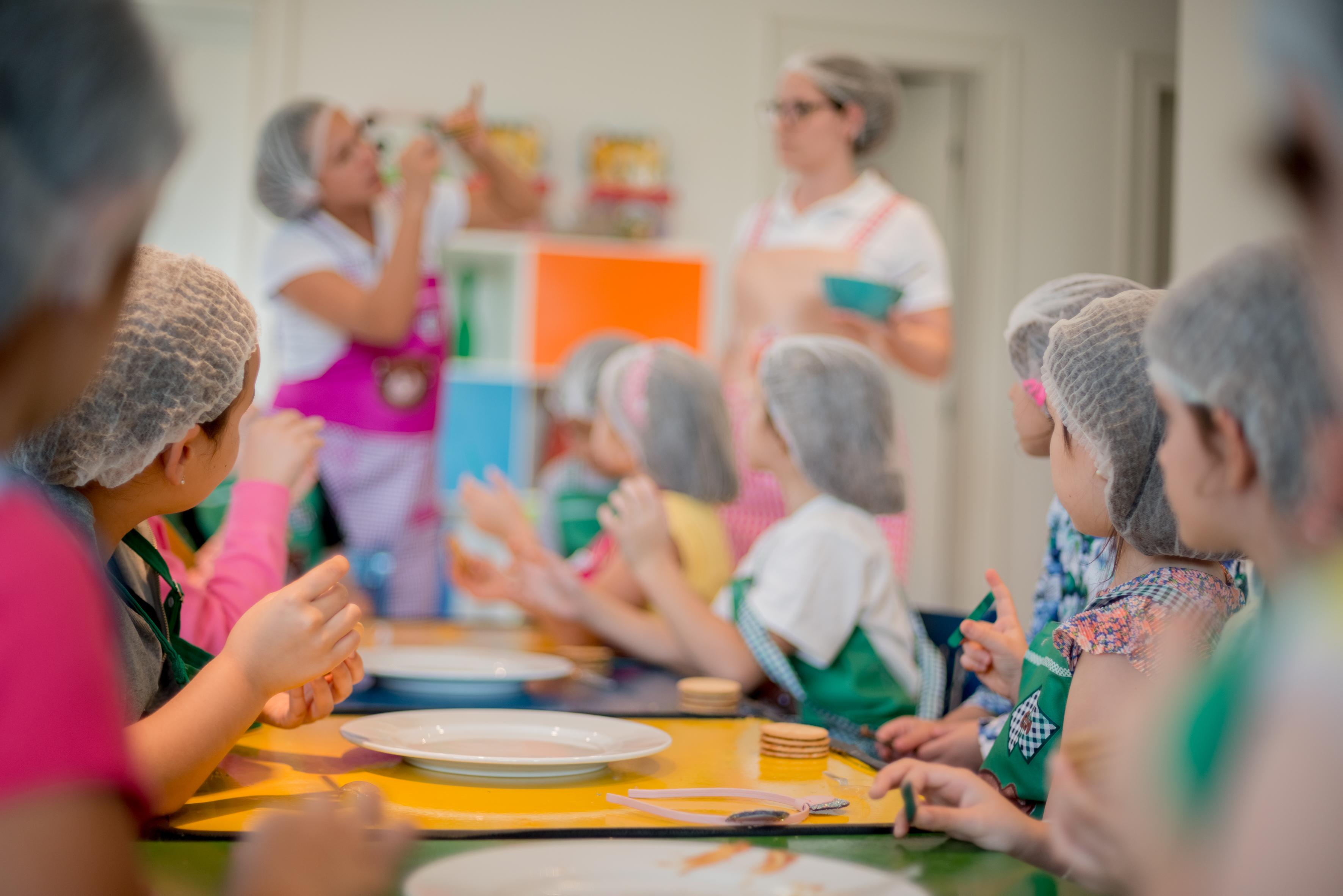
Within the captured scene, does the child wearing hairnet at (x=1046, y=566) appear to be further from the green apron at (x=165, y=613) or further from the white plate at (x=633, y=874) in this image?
the green apron at (x=165, y=613)

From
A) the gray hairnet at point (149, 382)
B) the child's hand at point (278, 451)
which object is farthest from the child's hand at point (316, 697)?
the child's hand at point (278, 451)

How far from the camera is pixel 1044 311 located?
54.7 inches

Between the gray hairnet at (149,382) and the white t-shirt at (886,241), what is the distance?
6.13 feet

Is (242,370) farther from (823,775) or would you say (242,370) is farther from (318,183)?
(318,183)

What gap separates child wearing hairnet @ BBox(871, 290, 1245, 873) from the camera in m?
1.00

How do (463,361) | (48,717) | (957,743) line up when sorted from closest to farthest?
(48,717) → (957,743) → (463,361)

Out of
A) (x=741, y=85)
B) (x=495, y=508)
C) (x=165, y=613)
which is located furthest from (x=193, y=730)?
(x=741, y=85)

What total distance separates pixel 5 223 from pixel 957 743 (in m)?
1.18

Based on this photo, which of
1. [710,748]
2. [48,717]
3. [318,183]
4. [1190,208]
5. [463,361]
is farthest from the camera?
[463,361]

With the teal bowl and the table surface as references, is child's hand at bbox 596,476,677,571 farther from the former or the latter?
the table surface

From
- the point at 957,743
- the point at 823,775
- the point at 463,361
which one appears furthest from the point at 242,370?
the point at 463,361

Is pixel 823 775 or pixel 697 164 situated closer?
pixel 823 775

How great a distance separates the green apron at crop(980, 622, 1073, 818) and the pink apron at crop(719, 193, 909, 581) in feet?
4.36

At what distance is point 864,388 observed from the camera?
1.94 meters
